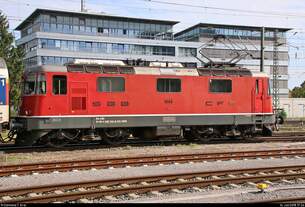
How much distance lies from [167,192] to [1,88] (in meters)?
9.73

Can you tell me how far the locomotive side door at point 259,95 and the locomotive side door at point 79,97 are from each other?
8980mm

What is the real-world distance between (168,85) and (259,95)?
17.1 ft

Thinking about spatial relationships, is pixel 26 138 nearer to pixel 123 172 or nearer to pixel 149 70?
pixel 149 70

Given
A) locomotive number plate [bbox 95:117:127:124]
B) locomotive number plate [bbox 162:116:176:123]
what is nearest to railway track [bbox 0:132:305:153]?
locomotive number plate [bbox 95:117:127:124]

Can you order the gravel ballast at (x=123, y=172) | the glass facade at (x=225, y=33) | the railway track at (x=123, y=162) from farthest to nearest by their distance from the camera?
the glass facade at (x=225, y=33) < the railway track at (x=123, y=162) < the gravel ballast at (x=123, y=172)

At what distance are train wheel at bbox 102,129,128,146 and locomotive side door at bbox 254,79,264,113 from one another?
7.24 m

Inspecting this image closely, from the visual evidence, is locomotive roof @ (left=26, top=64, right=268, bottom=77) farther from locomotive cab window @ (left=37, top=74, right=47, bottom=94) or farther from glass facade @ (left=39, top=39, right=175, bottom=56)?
glass facade @ (left=39, top=39, right=175, bottom=56)

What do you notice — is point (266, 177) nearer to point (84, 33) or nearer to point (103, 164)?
point (103, 164)

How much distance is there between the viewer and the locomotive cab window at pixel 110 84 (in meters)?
19.6

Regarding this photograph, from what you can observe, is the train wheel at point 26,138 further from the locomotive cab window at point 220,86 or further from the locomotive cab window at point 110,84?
the locomotive cab window at point 220,86

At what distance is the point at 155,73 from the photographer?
68.2 feet

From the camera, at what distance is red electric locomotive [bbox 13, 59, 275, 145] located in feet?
60.6

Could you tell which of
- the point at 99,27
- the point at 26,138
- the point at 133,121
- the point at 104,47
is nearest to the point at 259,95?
the point at 133,121

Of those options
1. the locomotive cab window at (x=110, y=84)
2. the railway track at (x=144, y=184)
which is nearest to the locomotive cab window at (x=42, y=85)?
the locomotive cab window at (x=110, y=84)
